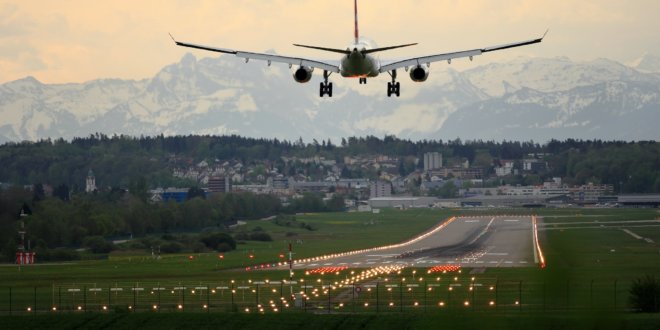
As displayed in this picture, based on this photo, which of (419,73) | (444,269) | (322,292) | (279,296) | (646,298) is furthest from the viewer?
(444,269)

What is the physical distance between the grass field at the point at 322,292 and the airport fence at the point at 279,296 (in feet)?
0.29

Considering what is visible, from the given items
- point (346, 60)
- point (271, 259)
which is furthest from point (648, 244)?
point (346, 60)

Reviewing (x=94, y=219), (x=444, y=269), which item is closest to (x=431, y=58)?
(x=444, y=269)

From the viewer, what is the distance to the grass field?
22.2 meters

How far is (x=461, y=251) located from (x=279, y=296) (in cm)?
4592

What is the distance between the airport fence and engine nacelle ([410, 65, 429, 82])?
1050 cm

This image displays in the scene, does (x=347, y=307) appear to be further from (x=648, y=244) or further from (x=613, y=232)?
(x=613, y=232)

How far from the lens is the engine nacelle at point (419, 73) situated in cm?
6488

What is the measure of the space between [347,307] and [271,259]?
45.3m

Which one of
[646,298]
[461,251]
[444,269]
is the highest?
[646,298]

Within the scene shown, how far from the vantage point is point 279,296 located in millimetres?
74812

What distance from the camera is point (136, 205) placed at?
159 m

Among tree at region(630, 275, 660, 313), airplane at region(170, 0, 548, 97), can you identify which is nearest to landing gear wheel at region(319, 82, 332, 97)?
airplane at region(170, 0, 548, 97)

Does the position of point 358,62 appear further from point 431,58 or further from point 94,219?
point 94,219
